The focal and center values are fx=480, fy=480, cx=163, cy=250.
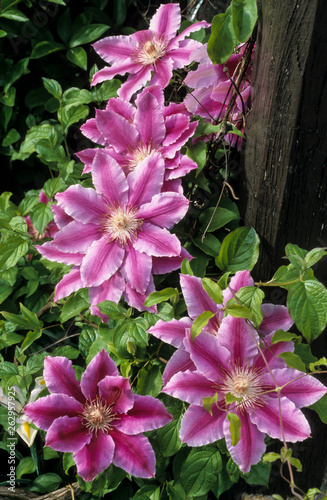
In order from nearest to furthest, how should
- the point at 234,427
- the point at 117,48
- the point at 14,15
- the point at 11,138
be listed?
the point at 234,427 < the point at 117,48 < the point at 14,15 < the point at 11,138

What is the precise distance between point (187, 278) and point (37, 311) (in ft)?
2.30

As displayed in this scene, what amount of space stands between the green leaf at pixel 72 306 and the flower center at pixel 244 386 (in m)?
0.37

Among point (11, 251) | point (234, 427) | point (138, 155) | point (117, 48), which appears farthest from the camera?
point (11, 251)

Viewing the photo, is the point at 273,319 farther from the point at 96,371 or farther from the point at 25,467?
the point at 25,467

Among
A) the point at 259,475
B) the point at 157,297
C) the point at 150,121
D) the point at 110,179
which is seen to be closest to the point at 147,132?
the point at 150,121

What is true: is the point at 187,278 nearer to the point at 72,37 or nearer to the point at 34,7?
the point at 72,37

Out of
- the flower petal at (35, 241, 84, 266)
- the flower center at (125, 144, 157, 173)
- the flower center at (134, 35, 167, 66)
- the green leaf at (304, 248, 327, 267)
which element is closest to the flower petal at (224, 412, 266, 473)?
the green leaf at (304, 248, 327, 267)

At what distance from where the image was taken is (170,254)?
0.97m

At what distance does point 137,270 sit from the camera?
0.99 m

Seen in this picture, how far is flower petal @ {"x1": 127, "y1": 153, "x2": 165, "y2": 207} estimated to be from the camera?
1.00 m

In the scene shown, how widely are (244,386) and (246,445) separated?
0.11m

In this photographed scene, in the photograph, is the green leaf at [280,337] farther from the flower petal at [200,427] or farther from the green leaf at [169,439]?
the green leaf at [169,439]

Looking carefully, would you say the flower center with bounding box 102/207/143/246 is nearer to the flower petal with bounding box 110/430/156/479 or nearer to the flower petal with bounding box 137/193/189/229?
the flower petal with bounding box 137/193/189/229

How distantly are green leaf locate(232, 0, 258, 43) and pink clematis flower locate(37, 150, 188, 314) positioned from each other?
0.95 ft
